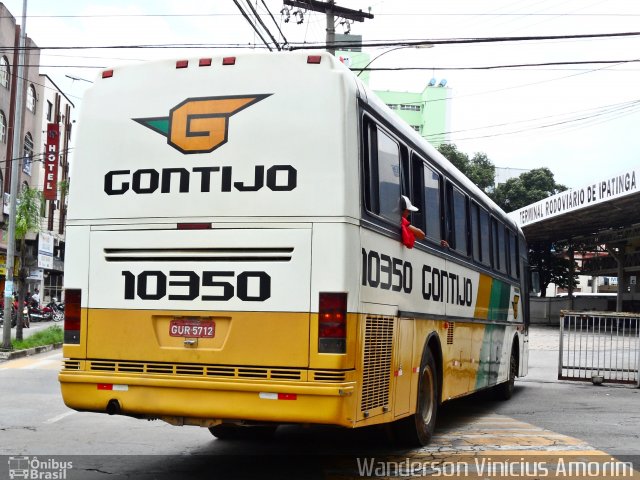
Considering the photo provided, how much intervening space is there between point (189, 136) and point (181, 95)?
14.9 inches

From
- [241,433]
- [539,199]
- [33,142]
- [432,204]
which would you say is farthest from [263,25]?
[539,199]

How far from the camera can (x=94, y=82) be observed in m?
7.20

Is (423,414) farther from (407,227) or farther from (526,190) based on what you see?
(526,190)

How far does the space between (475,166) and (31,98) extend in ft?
98.1

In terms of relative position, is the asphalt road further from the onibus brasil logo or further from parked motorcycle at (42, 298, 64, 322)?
parked motorcycle at (42, 298, 64, 322)

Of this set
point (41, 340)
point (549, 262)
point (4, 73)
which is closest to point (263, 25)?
point (41, 340)

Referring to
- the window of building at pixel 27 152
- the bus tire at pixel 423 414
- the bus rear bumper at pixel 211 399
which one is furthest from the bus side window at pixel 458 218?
the window of building at pixel 27 152

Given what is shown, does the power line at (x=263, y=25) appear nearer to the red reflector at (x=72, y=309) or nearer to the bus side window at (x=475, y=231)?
the bus side window at (x=475, y=231)

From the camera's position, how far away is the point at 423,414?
8.47m

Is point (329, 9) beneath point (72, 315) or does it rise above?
above

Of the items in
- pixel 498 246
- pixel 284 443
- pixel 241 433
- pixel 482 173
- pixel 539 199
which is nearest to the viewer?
pixel 284 443

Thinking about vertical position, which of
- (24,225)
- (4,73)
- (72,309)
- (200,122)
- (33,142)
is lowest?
(72,309)

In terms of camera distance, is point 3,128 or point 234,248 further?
point 3,128

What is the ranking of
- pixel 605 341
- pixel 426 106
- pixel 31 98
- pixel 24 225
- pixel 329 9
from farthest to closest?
1. pixel 426 106
2. pixel 31 98
3. pixel 24 225
4. pixel 329 9
5. pixel 605 341
